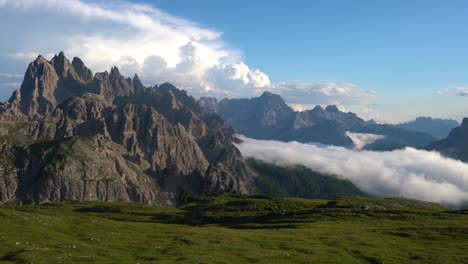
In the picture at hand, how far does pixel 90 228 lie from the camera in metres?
97.6

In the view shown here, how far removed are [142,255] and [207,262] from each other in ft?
39.2

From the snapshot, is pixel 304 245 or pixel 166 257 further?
pixel 304 245

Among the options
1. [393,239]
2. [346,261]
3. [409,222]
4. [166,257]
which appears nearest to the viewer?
[166,257]

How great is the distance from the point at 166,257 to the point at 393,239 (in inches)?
2359

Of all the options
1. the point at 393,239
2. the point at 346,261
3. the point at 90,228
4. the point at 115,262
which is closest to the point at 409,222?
the point at 393,239

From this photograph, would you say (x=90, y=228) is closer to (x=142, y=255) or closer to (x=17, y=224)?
(x=17, y=224)

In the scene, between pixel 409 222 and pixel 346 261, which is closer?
pixel 346 261

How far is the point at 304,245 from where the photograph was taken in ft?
286

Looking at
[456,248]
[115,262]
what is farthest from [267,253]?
[456,248]

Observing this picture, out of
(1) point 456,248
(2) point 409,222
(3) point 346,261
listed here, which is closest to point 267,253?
(3) point 346,261

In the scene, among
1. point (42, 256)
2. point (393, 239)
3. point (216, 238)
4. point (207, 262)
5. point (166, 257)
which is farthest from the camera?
point (393, 239)

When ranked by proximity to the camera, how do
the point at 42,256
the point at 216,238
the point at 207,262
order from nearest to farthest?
the point at 42,256 → the point at 207,262 → the point at 216,238

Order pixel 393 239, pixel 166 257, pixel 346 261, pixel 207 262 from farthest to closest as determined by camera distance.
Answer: pixel 393 239
pixel 346 261
pixel 166 257
pixel 207 262

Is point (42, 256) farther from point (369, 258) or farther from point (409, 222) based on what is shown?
point (409, 222)
